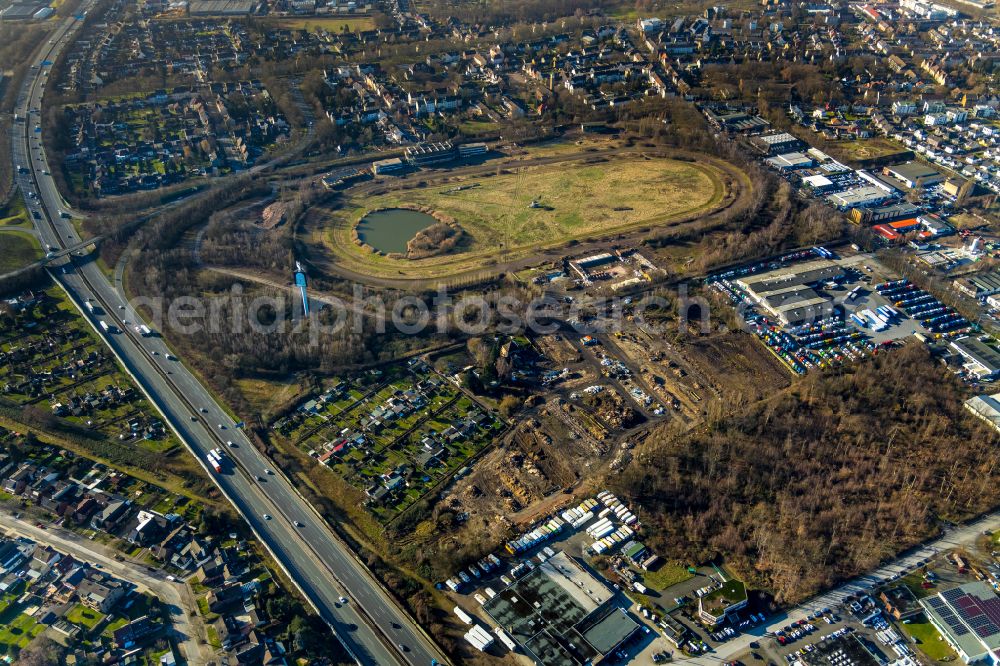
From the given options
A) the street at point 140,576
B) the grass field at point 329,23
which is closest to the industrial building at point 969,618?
the street at point 140,576

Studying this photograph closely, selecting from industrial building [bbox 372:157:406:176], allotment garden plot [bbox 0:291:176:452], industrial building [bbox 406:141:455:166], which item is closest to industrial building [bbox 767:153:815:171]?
industrial building [bbox 406:141:455:166]

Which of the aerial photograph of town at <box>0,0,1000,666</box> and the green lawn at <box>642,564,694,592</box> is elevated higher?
the aerial photograph of town at <box>0,0,1000,666</box>

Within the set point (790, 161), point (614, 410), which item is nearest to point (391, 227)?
point (614, 410)

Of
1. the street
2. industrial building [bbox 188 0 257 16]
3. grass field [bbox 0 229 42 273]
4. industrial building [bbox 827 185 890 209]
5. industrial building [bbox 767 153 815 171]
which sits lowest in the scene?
the street

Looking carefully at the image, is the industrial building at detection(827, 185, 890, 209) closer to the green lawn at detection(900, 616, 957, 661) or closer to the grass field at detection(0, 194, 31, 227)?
the green lawn at detection(900, 616, 957, 661)

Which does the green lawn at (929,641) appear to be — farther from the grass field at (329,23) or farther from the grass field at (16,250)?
the grass field at (329,23)

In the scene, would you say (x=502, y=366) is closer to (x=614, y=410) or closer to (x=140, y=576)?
(x=614, y=410)
